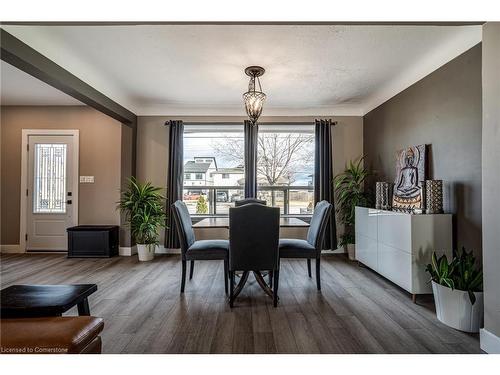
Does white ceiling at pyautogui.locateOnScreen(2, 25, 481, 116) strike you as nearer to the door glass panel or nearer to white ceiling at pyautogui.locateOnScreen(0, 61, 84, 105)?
white ceiling at pyautogui.locateOnScreen(0, 61, 84, 105)

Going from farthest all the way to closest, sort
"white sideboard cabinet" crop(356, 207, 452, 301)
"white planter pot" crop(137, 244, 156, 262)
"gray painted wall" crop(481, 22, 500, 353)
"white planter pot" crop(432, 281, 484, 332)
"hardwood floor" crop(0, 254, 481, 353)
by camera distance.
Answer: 1. "white planter pot" crop(137, 244, 156, 262)
2. "white sideboard cabinet" crop(356, 207, 452, 301)
3. "white planter pot" crop(432, 281, 484, 332)
4. "hardwood floor" crop(0, 254, 481, 353)
5. "gray painted wall" crop(481, 22, 500, 353)

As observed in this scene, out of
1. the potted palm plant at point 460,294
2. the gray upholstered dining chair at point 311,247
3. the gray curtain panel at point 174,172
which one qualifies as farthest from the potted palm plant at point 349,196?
the gray curtain panel at point 174,172

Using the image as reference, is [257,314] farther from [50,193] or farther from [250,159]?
[50,193]

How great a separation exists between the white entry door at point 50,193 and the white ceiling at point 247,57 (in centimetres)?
161

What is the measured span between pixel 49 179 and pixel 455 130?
6.06 metres

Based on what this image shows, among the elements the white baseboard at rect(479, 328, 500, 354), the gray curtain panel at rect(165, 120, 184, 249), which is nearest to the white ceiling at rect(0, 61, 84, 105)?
the gray curtain panel at rect(165, 120, 184, 249)

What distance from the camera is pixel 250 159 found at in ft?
15.6

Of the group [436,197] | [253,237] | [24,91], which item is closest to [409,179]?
[436,197]

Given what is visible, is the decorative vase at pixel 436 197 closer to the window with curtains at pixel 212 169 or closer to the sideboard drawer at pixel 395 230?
the sideboard drawer at pixel 395 230

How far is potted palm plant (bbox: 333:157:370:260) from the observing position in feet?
14.5

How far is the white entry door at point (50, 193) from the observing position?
482cm

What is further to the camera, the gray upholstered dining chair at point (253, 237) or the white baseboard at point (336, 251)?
the white baseboard at point (336, 251)

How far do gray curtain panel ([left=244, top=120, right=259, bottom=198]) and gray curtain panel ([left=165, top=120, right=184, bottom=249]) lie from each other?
3.75 feet

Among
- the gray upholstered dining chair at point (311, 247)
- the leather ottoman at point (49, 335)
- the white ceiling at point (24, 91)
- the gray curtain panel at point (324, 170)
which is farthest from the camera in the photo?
the gray curtain panel at point (324, 170)
